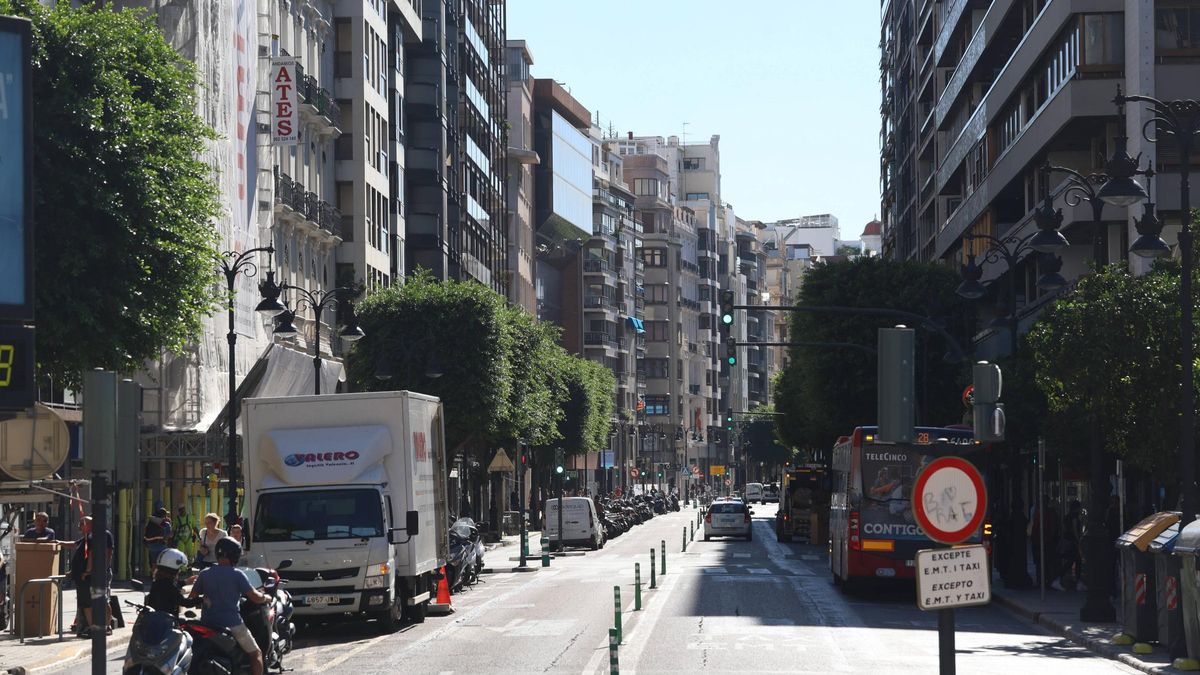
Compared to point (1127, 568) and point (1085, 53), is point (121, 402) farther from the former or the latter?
point (1085, 53)

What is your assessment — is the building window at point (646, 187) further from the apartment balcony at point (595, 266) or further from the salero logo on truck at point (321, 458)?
the salero logo on truck at point (321, 458)

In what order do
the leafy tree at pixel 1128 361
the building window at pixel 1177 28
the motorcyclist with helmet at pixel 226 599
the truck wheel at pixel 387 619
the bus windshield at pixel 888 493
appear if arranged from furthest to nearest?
the building window at pixel 1177 28, the bus windshield at pixel 888 493, the leafy tree at pixel 1128 361, the truck wheel at pixel 387 619, the motorcyclist with helmet at pixel 226 599

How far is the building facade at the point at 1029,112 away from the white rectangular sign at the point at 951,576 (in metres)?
17.1

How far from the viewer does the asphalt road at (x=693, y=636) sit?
21438mm

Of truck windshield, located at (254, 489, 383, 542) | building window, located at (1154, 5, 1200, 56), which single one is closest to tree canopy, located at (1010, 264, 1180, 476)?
truck windshield, located at (254, 489, 383, 542)

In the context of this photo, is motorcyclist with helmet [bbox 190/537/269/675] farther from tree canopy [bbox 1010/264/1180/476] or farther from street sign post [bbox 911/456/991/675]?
tree canopy [bbox 1010/264/1180/476]

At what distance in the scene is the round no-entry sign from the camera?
11883 millimetres

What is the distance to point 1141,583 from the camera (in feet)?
76.8

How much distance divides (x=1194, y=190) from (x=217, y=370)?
24.6 m

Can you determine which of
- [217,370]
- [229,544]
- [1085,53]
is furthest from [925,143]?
[229,544]

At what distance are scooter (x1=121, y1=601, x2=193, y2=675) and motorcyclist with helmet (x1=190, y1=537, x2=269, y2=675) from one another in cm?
133

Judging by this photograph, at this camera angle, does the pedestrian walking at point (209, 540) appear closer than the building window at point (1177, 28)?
Yes

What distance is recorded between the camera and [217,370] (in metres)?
49.0

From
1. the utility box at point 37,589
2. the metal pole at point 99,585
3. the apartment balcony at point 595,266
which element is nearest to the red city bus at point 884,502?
the utility box at point 37,589
